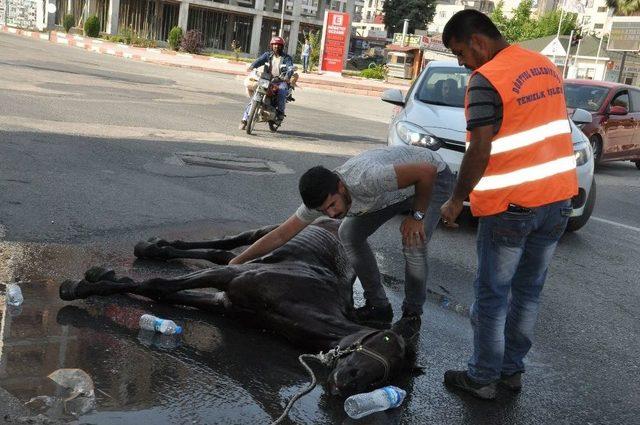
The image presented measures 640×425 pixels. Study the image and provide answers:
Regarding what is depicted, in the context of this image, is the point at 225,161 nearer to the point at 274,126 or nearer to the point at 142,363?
the point at 274,126

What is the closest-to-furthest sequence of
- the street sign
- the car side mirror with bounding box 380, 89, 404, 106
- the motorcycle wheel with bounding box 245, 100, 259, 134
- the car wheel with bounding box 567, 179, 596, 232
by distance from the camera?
the car wheel with bounding box 567, 179, 596, 232
the car side mirror with bounding box 380, 89, 404, 106
the motorcycle wheel with bounding box 245, 100, 259, 134
the street sign

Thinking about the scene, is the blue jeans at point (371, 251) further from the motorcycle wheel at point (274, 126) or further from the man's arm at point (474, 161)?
the motorcycle wheel at point (274, 126)

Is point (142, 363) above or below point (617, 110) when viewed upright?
below

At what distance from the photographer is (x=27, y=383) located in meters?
3.28

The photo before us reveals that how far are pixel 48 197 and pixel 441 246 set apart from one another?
3627mm

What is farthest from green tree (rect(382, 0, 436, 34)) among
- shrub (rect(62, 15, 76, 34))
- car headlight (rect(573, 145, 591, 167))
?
car headlight (rect(573, 145, 591, 167))

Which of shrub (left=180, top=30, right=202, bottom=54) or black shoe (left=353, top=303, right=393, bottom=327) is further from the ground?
shrub (left=180, top=30, right=202, bottom=54)

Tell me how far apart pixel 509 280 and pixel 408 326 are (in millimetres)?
1012

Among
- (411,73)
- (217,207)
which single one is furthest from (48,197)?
(411,73)

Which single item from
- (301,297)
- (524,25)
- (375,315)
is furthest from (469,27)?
(524,25)

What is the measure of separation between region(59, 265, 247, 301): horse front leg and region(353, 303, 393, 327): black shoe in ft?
2.95

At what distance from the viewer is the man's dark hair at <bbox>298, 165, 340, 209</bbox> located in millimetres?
3889

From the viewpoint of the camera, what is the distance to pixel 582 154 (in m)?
8.16

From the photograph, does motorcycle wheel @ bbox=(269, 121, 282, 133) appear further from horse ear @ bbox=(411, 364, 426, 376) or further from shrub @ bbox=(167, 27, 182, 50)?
shrub @ bbox=(167, 27, 182, 50)
